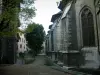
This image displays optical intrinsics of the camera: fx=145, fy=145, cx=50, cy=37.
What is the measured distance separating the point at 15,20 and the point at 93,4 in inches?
321

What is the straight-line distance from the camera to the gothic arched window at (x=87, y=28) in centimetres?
1517

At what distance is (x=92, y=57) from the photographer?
14.5 metres

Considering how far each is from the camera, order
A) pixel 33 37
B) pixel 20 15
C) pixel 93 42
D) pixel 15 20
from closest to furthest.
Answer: pixel 15 20 < pixel 20 15 < pixel 93 42 < pixel 33 37

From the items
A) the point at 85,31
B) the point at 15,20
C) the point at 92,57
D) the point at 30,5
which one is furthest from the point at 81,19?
the point at 15,20

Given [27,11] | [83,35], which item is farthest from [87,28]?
[27,11]

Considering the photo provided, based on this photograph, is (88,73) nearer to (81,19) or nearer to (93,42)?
(93,42)

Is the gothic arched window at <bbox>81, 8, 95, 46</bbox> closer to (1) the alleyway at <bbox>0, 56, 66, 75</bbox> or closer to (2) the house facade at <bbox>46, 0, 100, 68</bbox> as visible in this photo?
(2) the house facade at <bbox>46, 0, 100, 68</bbox>

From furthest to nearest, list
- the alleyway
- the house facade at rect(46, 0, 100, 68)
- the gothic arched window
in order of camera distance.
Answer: the gothic arched window
the house facade at rect(46, 0, 100, 68)
the alleyway

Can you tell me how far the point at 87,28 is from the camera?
15.6 meters

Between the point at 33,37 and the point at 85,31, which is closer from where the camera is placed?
the point at 85,31

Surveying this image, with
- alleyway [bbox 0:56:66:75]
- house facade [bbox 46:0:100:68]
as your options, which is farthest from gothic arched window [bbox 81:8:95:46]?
alleyway [bbox 0:56:66:75]

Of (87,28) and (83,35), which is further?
(83,35)

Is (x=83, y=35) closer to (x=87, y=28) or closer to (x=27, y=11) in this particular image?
(x=87, y=28)

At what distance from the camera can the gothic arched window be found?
15.2 m
